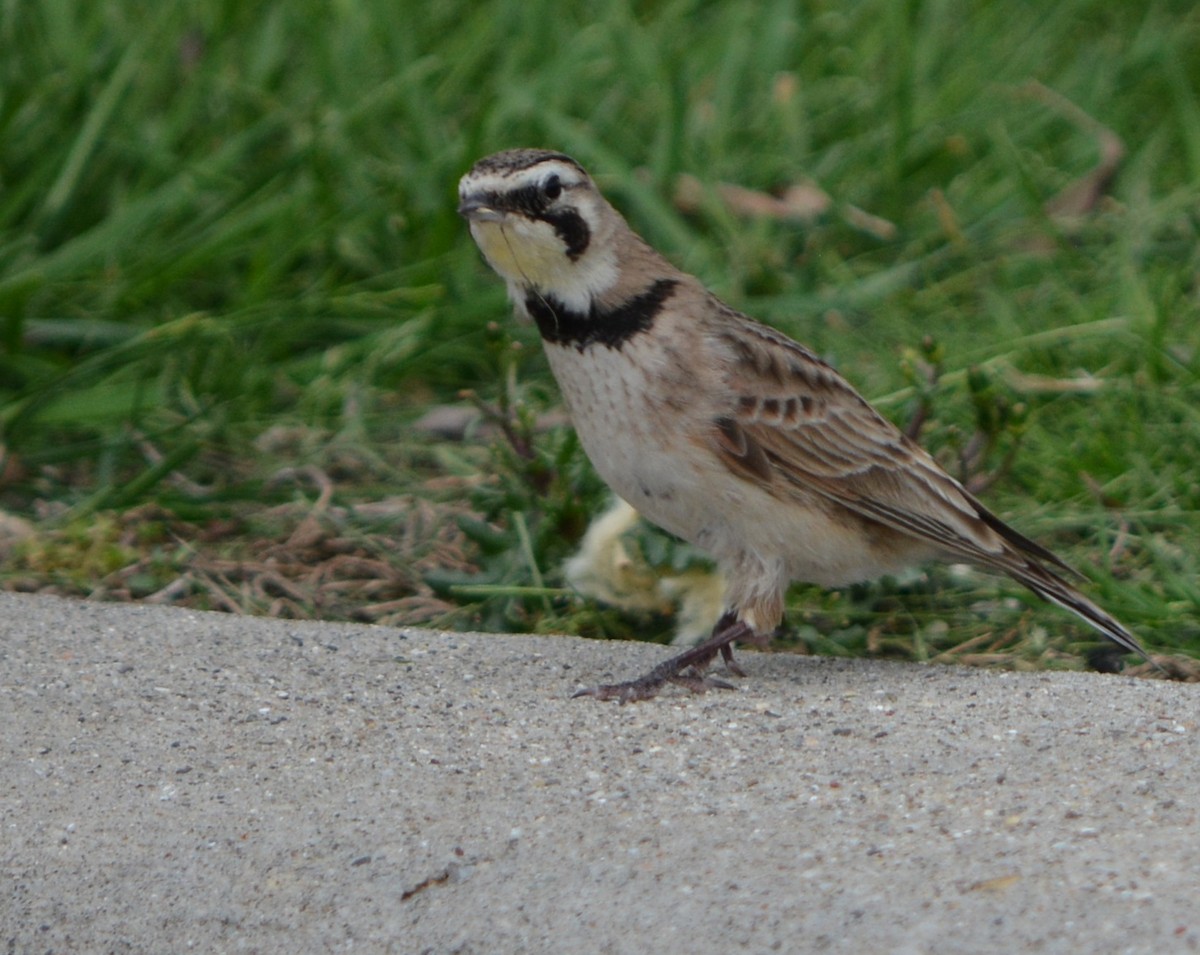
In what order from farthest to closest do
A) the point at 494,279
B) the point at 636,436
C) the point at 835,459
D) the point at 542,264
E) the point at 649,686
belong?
the point at 494,279 < the point at 835,459 < the point at 542,264 < the point at 636,436 < the point at 649,686

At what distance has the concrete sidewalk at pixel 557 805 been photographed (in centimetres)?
315

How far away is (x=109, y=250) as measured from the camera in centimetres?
663

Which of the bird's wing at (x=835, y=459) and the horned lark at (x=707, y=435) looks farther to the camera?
the bird's wing at (x=835, y=459)

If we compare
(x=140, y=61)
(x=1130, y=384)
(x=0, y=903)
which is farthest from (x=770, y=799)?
(x=140, y=61)

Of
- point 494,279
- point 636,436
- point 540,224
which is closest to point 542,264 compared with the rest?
point 540,224

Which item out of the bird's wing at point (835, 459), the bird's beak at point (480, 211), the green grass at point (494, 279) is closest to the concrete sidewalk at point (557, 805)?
the bird's wing at point (835, 459)

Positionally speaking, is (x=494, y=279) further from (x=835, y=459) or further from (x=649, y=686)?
(x=649, y=686)

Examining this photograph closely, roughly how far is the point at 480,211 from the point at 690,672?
1.24 m

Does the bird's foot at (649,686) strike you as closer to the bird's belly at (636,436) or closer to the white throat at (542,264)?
the bird's belly at (636,436)

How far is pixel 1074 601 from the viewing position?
4770 millimetres

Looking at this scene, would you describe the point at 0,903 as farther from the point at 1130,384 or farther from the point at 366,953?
the point at 1130,384

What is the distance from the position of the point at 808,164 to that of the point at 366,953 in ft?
17.7

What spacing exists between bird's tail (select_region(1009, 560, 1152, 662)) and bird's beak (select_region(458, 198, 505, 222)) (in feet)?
5.22

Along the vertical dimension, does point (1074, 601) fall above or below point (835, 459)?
below
